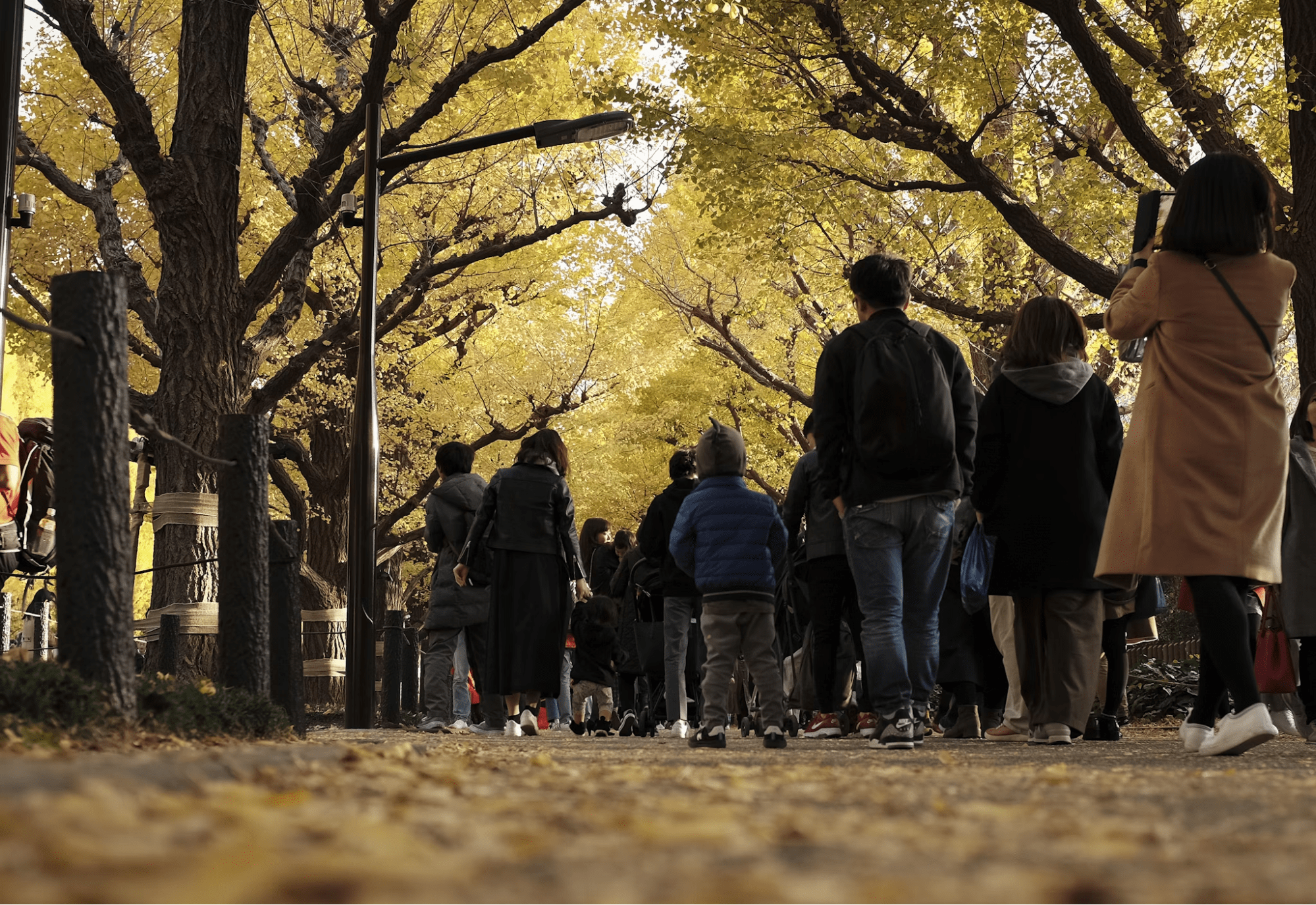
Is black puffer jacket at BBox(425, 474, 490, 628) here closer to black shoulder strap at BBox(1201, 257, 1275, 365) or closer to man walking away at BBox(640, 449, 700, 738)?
man walking away at BBox(640, 449, 700, 738)

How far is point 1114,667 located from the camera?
7270 millimetres

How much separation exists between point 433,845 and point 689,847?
0.35 m

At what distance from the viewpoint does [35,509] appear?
29.5ft

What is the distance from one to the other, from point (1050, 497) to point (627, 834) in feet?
14.3

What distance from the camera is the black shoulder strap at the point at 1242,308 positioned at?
5164 millimetres

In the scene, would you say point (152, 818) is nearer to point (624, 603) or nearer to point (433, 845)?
point (433, 845)

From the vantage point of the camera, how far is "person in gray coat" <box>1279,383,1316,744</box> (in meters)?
6.70

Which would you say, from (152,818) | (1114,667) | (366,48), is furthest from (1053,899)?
(366,48)

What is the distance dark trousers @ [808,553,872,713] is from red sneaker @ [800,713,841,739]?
6.2 inches

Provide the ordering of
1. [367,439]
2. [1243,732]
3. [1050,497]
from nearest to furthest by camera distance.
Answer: [1243,732]
[1050,497]
[367,439]

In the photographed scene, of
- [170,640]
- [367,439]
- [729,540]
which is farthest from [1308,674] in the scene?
[170,640]

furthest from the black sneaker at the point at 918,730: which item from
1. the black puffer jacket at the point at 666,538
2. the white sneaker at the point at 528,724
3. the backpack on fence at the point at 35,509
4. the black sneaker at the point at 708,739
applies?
the backpack on fence at the point at 35,509

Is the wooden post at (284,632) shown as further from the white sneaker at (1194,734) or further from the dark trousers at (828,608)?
the white sneaker at (1194,734)

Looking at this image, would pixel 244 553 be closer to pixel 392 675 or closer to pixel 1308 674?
pixel 1308 674
